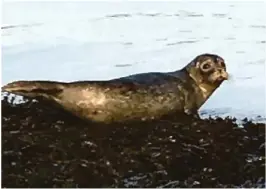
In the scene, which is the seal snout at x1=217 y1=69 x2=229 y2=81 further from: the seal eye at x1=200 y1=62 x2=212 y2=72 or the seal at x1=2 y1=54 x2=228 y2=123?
the seal at x1=2 y1=54 x2=228 y2=123

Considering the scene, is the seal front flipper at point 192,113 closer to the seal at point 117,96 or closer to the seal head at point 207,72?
the seal at point 117,96

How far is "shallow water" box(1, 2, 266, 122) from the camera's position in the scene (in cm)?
488

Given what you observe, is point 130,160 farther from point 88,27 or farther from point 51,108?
point 88,27

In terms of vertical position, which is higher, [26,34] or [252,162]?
[26,34]

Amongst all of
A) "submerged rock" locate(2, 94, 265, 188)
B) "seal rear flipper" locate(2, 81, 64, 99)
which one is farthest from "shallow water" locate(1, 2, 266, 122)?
"seal rear flipper" locate(2, 81, 64, 99)

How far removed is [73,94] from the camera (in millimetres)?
3855

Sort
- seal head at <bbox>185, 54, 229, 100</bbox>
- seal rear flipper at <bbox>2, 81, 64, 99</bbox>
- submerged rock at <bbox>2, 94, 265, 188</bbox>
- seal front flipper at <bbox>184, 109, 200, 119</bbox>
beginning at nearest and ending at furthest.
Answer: submerged rock at <bbox>2, 94, 265, 188</bbox>
seal rear flipper at <bbox>2, 81, 64, 99</bbox>
seal front flipper at <bbox>184, 109, 200, 119</bbox>
seal head at <bbox>185, 54, 229, 100</bbox>

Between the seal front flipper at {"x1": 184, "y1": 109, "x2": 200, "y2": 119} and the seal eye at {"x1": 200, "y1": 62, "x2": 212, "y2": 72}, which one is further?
the seal eye at {"x1": 200, "y1": 62, "x2": 212, "y2": 72}

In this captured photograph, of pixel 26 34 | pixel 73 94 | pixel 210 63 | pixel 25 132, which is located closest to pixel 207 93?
pixel 210 63

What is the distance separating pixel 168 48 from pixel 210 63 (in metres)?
1.44

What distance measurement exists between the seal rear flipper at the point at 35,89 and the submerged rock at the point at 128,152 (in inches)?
4.0

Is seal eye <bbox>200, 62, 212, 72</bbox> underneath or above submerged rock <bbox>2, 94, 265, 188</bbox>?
above

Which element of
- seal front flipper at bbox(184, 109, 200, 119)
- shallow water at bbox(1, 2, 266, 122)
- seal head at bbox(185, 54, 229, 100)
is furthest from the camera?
shallow water at bbox(1, 2, 266, 122)

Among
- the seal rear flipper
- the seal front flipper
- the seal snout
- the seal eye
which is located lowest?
the seal front flipper
